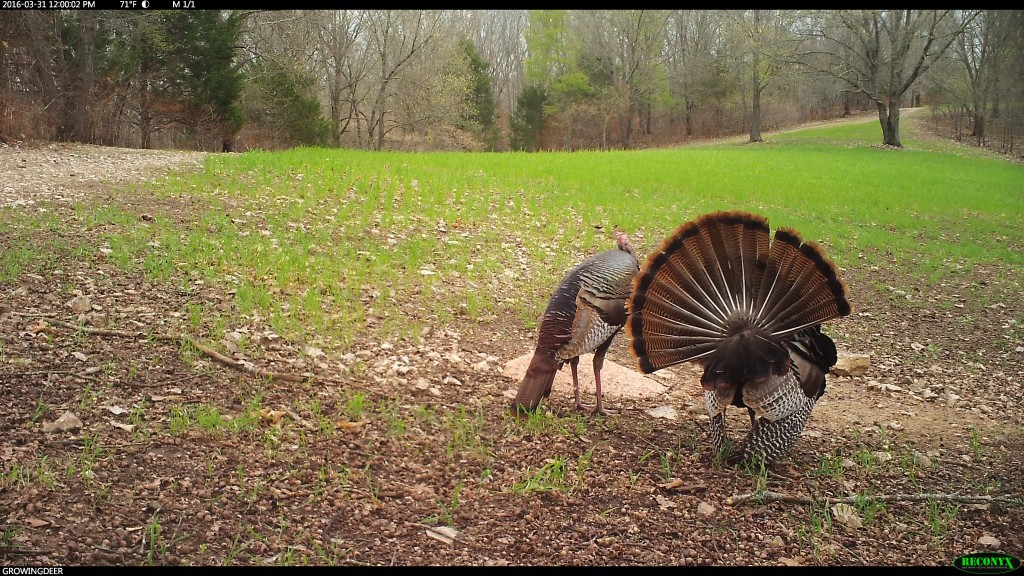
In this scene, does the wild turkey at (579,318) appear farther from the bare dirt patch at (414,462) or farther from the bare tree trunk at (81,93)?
the bare tree trunk at (81,93)

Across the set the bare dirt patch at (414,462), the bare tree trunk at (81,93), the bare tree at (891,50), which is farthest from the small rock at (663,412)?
the bare tree at (891,50)

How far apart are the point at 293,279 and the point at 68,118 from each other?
15.6 m

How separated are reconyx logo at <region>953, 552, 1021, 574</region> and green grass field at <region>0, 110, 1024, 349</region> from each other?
4824 millimetres

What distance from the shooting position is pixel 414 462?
466 cm

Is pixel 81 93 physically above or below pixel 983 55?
below

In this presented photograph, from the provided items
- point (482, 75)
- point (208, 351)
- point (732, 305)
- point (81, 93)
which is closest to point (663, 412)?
point (732, 305)

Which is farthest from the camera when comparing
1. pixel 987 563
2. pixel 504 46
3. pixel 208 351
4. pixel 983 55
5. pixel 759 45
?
pixel 504 46

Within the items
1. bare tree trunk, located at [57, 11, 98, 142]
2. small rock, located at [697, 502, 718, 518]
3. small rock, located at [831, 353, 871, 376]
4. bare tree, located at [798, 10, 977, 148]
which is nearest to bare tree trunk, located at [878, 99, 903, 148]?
bare tree, located at [798, 10, 977, 148]

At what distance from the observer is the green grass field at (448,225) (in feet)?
24.2

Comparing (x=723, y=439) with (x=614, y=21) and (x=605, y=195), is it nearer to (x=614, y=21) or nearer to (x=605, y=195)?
(x=605, y=195)

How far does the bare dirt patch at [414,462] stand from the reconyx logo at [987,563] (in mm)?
75

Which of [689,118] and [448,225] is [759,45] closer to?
[689,118]

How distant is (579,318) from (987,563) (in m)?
2.77

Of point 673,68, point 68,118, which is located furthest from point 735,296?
point 673,68
